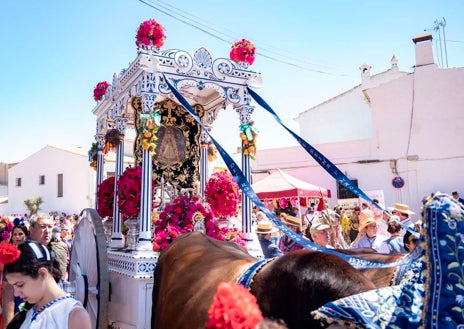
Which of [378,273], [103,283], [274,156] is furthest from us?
[274,156]

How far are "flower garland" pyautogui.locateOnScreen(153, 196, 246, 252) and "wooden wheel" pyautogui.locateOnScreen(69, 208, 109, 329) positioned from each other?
1.04 m

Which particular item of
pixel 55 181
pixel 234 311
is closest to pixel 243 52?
pixel 234 311

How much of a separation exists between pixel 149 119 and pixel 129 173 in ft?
3.36

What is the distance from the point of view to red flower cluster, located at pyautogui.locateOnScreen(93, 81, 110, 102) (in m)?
8.07

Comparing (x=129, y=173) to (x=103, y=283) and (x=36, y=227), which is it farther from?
(x=103, y=283)

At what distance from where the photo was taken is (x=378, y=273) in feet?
10.4

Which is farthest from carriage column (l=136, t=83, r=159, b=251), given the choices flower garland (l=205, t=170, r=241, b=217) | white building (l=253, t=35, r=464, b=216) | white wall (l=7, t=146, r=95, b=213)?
white wall (l=7, t=146, r=95, b=213)

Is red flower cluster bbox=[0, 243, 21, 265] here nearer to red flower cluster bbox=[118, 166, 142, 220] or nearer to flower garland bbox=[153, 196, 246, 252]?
flower garland bbox=[153, 196, 246, 252]

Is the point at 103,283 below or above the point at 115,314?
above

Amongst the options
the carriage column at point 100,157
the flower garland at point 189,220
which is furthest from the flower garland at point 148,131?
the carriage column at point 100,157

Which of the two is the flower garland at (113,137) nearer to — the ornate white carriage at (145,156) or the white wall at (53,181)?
the ornate white carriage at (145,156)

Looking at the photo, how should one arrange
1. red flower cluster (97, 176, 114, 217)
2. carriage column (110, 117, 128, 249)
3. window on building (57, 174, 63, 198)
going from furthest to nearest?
1. window on building (57, 174, 63, 198)
2. red flower cluster (97, 176, 114, 217)
3. carriage column (110, 117, 128, 249)

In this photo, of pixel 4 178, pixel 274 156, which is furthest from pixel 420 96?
pixel 4 178

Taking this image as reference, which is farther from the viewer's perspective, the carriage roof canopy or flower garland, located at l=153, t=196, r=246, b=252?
the carriage roof canopy
